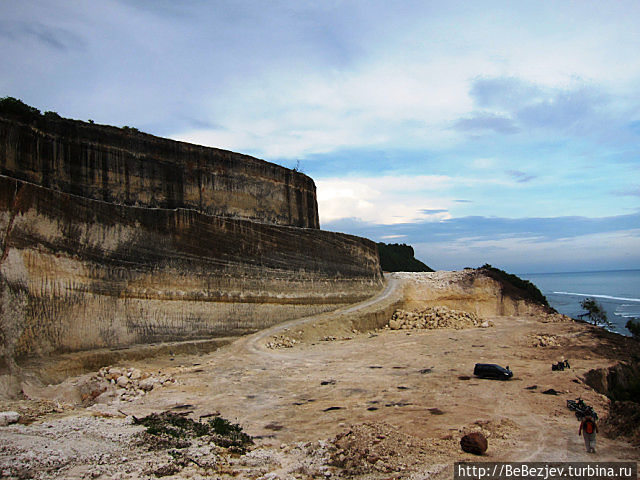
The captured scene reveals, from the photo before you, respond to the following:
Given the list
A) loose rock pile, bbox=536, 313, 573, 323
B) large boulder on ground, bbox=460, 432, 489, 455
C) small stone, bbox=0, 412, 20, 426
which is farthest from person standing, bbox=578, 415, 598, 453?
loose rock pile, bbox=536, 313, 573, 323

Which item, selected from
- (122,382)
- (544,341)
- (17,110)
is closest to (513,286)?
(544,341)

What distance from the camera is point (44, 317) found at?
13219mm

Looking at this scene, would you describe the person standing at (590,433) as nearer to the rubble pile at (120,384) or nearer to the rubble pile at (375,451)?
the rubble pile at (375,451)

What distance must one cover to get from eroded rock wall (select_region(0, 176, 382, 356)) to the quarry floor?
1699 mm

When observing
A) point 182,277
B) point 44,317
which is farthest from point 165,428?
point 182,277

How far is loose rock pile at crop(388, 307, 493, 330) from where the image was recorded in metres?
25.9

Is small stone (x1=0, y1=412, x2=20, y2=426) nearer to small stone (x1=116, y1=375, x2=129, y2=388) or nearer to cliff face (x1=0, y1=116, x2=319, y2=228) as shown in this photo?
small stone (x1=116, y1=375, x2=129, y2=388)

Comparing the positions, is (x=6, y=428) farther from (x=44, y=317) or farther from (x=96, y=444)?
(x=44, y=317)

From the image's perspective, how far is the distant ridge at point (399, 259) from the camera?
5569 centimetres

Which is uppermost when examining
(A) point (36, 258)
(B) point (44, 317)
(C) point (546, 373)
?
(A) point (36, 258)

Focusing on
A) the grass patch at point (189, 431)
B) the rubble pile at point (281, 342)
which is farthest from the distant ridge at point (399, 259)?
the grass patch at point (189, 431)

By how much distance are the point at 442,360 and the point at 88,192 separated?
14550mm

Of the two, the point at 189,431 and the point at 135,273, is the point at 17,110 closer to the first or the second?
the point at 135,273

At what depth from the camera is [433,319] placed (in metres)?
26.4
